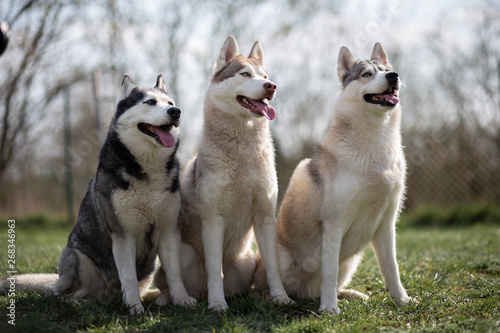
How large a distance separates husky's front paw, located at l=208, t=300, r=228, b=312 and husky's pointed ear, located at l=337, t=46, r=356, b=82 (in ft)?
7.42

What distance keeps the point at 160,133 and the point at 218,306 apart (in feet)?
4.84

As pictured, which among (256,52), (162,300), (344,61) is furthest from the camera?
(256,52)

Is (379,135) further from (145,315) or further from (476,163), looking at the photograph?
(476,163)

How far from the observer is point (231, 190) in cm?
338

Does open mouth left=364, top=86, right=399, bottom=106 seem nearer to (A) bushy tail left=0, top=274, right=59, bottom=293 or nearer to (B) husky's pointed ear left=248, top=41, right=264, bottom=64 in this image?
(B) husky's pointed ear left=248, top=41, right=264, bottom=64

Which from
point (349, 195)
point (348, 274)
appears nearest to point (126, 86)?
point (349, 195)

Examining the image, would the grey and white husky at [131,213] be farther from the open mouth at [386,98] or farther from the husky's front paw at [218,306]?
the open mouth at [386,98]

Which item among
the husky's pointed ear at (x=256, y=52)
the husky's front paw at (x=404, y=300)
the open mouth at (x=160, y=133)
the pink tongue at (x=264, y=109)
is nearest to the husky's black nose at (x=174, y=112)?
the open mouth at (x=160, y=133)

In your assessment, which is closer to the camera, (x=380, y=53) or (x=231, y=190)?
(x=231, y=190)

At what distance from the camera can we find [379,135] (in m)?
3.40

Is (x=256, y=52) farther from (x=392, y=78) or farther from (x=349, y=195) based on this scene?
(x=349, y=195)

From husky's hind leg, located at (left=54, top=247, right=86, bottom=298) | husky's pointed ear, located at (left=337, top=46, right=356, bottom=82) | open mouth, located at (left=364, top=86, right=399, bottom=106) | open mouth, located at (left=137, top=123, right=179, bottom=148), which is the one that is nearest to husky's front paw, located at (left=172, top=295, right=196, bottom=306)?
husky's hind leg, located at (left=54, top=247, right=86, bottom=298)

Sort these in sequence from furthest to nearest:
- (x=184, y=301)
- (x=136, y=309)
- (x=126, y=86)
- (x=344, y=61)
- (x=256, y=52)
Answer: (x=256, y=52) < (x=344, y=61) < (x=126, y=86) < (x=184, y=301) < (x=136, y=309)

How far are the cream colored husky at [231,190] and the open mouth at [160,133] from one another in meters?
0.32
